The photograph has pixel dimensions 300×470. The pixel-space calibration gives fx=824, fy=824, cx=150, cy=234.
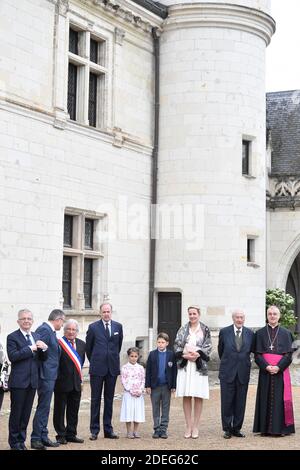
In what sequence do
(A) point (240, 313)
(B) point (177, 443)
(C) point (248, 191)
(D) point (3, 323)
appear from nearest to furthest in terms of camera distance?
(B) point (177, 443) < (A) point (240, 313) < (D) point (3, 323) < (C) point (248, 191)

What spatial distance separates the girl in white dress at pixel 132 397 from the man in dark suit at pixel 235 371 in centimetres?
102

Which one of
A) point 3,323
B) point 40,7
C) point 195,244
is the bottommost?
point 3,323

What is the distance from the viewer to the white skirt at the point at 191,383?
917 centimetres

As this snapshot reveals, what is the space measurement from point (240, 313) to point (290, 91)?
1692 cm

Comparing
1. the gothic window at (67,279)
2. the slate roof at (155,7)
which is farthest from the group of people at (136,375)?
the slate roof at (155,7)

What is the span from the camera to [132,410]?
9.09 meters

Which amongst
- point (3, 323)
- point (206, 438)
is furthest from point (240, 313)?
point (3, 323)

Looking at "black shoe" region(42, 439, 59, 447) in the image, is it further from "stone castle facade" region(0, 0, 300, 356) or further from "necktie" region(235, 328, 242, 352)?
"stone castle facade" region(0, 0, 300, 356)

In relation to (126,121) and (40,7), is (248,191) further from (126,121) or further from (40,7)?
(40,7)

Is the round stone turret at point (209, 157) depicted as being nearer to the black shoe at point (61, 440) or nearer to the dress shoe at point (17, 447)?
the black shoe at point (61, 440)

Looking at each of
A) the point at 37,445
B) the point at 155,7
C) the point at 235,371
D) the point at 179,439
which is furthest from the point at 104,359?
the point at 155,7

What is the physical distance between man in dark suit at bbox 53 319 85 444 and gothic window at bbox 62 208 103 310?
616 centimetres

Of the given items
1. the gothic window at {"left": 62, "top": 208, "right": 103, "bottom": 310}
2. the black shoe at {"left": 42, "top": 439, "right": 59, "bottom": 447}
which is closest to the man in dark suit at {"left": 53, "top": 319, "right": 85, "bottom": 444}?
the black shoe at {"left": 42, "top": 439, "right": 59, "bottom": 447}

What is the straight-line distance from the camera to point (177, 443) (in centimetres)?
878
